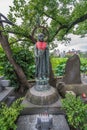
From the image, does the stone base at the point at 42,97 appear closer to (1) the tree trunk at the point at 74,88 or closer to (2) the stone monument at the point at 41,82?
(2) the stone monument at the point at 41,82

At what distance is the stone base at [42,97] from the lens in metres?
5.09

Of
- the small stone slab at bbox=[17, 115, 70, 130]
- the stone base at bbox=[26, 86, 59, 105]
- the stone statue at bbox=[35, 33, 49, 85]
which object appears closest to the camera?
the small stone slab at bbox=[17, 115, 70, 130]

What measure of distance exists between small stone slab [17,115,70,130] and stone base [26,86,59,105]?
546mm

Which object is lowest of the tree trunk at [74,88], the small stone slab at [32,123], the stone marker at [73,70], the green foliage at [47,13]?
the small stone slab at [32,123]

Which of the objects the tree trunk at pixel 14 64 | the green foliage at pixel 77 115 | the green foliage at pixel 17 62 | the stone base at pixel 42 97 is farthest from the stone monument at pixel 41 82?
the green foliage at pixel 17 62

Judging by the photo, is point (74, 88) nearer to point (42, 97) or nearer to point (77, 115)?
point (42, 97)

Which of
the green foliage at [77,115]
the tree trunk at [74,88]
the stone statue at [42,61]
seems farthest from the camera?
the tree trunk at [74,88]

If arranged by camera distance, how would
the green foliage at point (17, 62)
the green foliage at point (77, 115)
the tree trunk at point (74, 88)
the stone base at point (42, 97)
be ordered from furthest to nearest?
the green foliage at point (17, 62) → the tree trunk at point (74, 88) → the stone base at point (42, 97) → the green foliage at point (77, 115)

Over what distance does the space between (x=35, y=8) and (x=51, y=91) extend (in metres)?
3.10

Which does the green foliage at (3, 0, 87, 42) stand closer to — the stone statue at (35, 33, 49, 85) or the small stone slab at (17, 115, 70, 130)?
the stone statue at (35, 33, 49, 85)

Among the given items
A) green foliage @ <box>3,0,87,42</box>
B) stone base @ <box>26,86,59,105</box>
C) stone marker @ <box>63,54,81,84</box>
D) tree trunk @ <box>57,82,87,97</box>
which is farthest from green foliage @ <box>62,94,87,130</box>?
green foliage @ <box>3,0,87,42</box>

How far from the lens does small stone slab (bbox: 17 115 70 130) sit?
4.13 meters

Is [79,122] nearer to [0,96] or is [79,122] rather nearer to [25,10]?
[0,96]

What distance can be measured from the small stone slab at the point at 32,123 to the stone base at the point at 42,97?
0.55 meters
